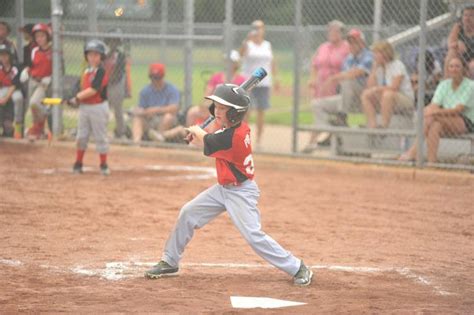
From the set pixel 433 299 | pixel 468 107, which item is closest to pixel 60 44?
pixel 468 107

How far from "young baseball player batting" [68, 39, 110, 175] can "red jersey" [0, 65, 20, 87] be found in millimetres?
2895

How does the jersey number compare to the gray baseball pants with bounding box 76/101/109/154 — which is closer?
the jersey number


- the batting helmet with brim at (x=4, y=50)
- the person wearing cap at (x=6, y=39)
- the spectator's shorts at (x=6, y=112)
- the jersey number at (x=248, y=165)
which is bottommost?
the spectator's shorts at (x=6, y=112)

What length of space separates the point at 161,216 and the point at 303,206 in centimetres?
167

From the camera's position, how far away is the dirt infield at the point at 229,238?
235 inches

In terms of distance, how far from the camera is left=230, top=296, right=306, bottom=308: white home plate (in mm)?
5715

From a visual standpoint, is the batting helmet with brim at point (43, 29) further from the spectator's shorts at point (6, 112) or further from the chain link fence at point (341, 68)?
the spectator's shorts at point (6, 112)

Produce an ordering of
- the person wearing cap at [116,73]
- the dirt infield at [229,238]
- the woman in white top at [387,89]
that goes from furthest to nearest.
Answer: the person wearing cap at [116,73] < the woman in white top at [387,89] < the dirt infield at [229,238]

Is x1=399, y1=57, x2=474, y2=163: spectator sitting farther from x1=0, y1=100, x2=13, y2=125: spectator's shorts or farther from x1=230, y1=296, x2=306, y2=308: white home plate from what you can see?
x1=0, y1=100, x2=13, y2=125: spectator's shorts

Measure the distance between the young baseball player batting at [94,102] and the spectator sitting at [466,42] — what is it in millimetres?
4325

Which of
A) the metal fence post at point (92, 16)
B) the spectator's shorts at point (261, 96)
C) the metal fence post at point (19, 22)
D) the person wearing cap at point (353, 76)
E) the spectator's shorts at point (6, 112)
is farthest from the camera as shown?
the metal fence post at point (19, 22)

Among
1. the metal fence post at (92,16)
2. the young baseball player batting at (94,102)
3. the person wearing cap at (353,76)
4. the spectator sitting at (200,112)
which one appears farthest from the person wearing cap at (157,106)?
the person wearing cap at (353,76)

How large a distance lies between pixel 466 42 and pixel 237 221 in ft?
19.3

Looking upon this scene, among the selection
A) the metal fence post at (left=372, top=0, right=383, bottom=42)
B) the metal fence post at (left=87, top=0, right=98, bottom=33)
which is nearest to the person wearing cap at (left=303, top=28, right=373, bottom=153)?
the metal fence post at (left=372, top=0, right=383, bottom=42)
